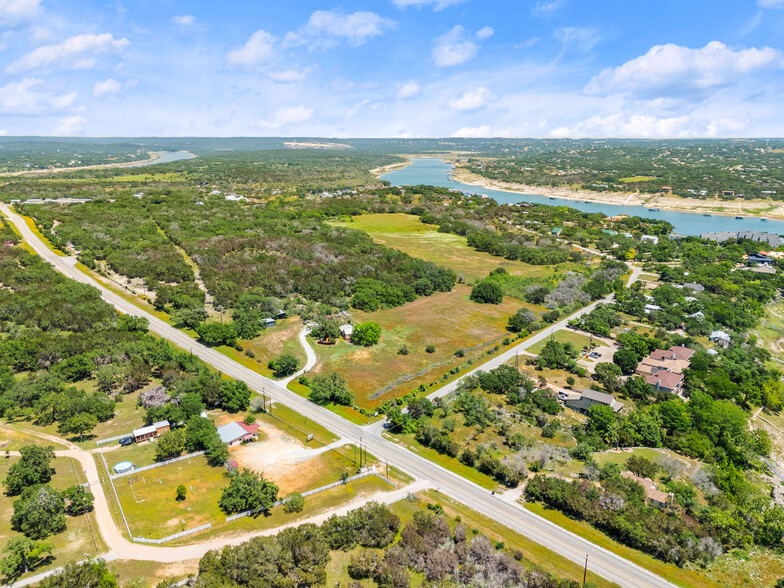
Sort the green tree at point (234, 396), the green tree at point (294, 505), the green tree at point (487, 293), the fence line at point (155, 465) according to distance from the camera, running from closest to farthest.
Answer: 1. the green tree at point (294, 505)
2. the fence line at point (155, 465)
3. the green tree at point (234, 396)
4. the green tree at point (487, 293)

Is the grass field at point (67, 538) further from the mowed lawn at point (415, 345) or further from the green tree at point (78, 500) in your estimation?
the mowed lawn at point (415, 345)

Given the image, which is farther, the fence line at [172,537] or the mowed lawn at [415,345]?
the mowed lawn at [415,345]

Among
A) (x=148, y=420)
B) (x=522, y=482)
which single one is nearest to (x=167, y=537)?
(x=148, y=420)

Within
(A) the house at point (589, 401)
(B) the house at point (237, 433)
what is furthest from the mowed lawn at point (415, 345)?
(A) the house at point (589, 401)

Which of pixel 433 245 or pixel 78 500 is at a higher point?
pixel 433 245

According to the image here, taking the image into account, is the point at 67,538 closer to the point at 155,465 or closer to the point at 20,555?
the point at 20,555

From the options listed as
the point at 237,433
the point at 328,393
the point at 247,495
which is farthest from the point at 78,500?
the point at 328,393
